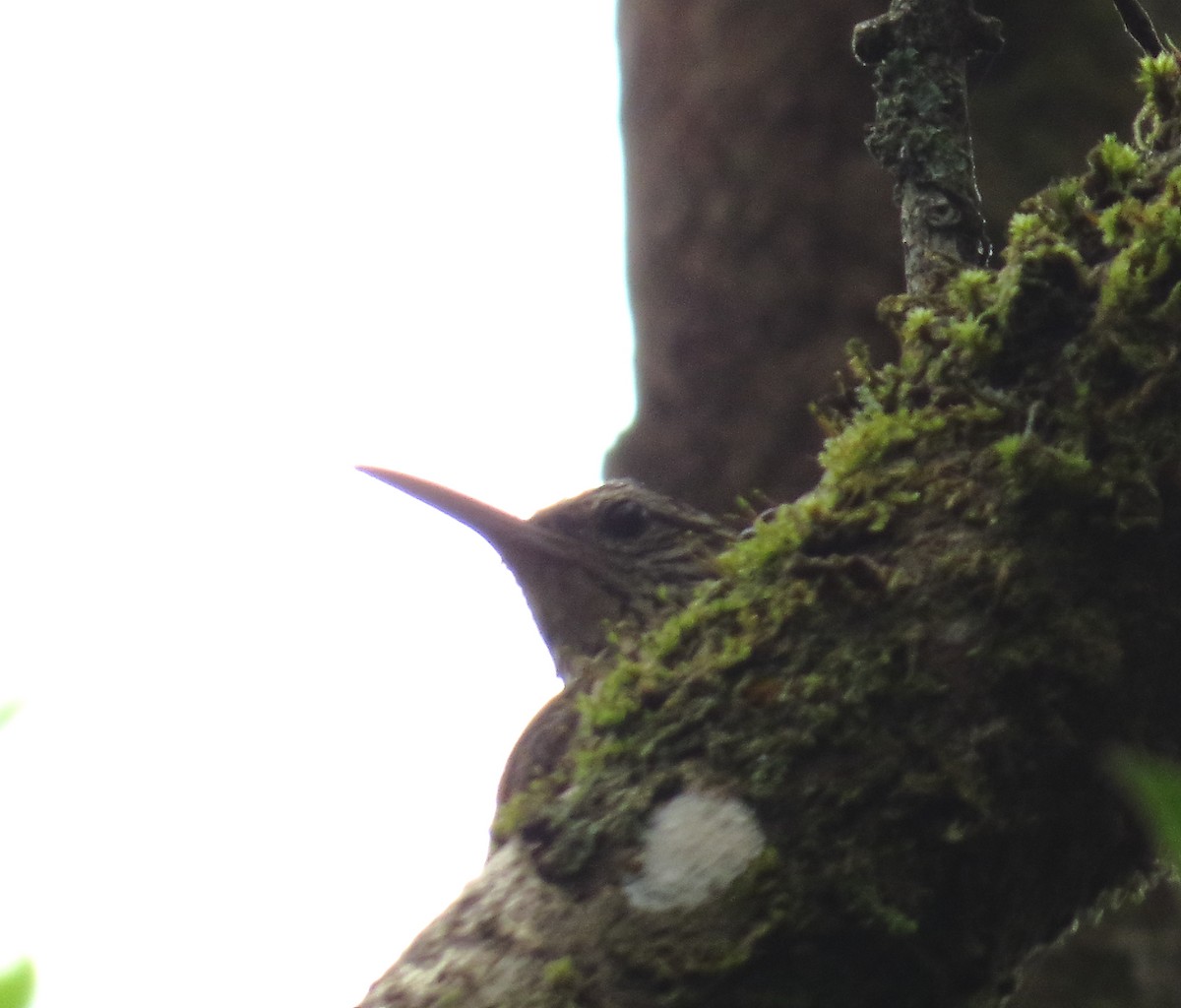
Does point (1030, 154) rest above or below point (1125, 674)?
above

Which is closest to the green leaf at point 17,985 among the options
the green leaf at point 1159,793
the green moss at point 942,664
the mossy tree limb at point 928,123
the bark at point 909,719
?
the bark at point 909,719

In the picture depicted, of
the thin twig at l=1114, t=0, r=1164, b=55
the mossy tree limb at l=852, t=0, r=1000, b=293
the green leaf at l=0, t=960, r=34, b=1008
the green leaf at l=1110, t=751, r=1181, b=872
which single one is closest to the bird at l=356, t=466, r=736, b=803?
the mossy tree limb at l=852, t=0, r=1000, b=293

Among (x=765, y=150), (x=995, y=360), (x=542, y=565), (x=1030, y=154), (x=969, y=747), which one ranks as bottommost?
(x=969, y=747)

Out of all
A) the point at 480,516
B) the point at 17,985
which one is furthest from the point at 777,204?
the point at 17,985

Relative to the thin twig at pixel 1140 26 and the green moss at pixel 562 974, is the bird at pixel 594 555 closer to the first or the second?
the thin twig at pixel 1140 26

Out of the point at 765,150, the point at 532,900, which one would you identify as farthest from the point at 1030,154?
the point at 532,900

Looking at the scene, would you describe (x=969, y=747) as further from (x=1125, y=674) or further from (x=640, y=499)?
(x=640, y=499)

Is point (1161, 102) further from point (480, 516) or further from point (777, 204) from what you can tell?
point (777, 204)
